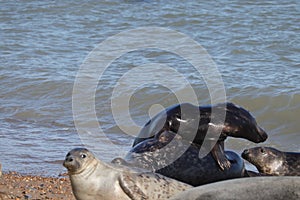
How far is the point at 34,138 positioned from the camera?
27.9ft

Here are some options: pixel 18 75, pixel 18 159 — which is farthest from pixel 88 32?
pixel 18 159

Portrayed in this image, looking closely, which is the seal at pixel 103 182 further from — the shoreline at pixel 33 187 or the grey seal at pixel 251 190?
the shoreline at pixel 33 187

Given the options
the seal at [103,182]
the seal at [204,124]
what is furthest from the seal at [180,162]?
the seal at [103,182]

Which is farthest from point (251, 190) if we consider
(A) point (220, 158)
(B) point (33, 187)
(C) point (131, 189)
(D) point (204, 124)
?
(B) point (33, 187)

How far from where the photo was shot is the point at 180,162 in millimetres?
5605

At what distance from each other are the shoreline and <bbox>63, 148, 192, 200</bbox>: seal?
4.18 ft

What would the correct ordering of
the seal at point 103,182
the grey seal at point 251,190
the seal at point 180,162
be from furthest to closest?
the seal at point 180,162
the seal at point 103,182
the grey seal at point 251,190

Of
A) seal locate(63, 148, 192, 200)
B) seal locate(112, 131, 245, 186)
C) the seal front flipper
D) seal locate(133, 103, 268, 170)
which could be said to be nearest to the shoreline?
seal locate(112, 131, 245, 186)

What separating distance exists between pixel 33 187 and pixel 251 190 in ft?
9.65

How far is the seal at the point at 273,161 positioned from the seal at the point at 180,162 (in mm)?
385

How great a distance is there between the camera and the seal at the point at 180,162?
552 centimetres

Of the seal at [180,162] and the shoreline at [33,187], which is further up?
the seal at [180,162]

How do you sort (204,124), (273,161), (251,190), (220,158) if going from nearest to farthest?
(251,190), (220,158), (204,124), (273,161)

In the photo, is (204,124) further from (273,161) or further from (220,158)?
(273,161)
